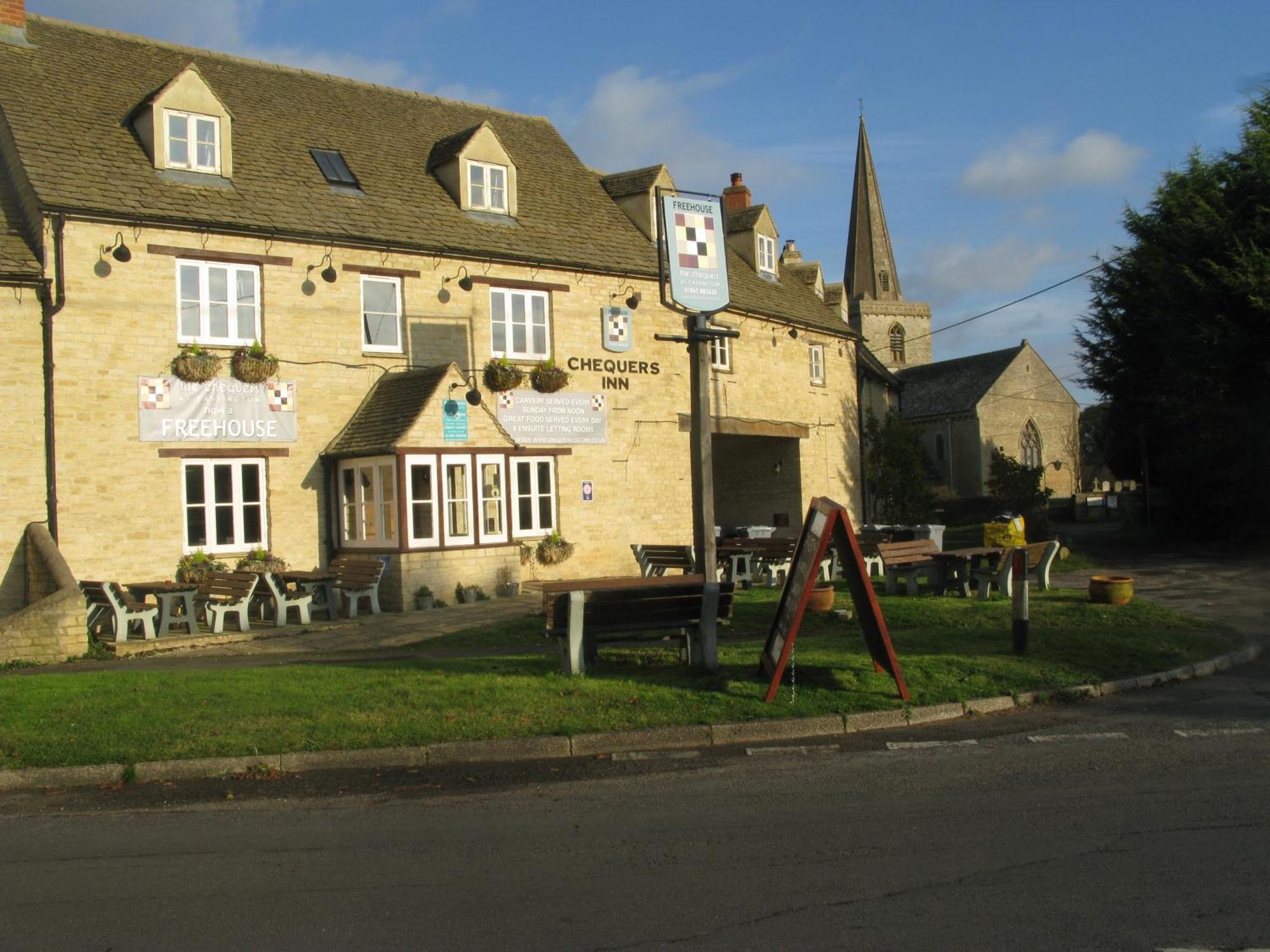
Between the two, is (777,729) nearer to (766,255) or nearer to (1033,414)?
(766,255)

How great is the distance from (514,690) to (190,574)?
32.1 feet

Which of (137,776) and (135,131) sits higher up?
(135,131)

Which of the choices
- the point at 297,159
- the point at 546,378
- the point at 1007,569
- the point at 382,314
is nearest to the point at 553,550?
the point at 546,378

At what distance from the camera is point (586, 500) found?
22969 mm

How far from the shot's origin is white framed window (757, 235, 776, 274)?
29.5 meters

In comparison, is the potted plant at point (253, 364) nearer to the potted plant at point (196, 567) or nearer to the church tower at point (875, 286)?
the potted plant at point (196, 567)

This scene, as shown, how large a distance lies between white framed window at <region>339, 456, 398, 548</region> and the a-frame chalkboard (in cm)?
1014

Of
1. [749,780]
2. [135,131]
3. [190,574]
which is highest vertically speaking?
[135,131]

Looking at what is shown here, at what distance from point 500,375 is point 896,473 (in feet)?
46.7

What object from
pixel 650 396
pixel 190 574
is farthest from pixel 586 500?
pixel 190 574

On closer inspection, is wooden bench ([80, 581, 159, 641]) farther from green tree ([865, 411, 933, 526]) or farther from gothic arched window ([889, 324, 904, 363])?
gothic arched window ([889, 324, 904, 363])

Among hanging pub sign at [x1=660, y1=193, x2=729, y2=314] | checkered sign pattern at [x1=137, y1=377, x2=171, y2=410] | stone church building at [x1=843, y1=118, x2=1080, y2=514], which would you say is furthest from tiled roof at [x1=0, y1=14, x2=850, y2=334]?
stone church building at [x1=843, y1=118, x2=1080, y2=514]

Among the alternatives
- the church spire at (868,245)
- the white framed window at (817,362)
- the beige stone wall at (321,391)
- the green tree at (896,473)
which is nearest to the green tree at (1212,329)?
the green tree at (896,473)

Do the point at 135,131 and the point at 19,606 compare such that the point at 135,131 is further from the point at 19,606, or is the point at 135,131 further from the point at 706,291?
the point at 706,291
